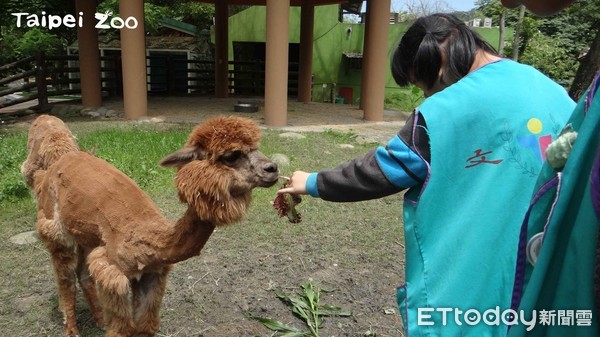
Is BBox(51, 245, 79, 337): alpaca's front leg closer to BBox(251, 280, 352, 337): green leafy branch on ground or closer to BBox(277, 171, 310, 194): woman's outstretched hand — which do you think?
BBox(251, 280, 352, 337): green leafy branch on ground

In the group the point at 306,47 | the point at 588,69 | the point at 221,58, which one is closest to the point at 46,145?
the point at 588,69

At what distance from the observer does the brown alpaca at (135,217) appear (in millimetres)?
1986

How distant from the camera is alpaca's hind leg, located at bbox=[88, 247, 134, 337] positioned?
92.9 inches

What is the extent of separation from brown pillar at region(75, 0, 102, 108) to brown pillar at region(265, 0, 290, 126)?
4.96m

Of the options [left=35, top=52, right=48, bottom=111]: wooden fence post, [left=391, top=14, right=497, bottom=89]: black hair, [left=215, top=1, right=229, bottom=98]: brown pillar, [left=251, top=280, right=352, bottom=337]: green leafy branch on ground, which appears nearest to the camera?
[left=391, top=14, right=497, bottom=89]: black hair

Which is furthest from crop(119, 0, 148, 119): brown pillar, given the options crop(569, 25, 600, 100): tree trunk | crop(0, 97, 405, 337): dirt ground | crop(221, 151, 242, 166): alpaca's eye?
crop(221, 151, 242, 166): alpaca's eye

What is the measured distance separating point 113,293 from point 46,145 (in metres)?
1.48

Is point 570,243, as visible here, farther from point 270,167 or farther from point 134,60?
point 134,60

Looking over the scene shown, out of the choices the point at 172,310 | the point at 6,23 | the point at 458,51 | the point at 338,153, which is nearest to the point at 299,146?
the point at 338,153

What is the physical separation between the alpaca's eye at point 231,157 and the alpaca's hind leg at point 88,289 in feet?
5.51

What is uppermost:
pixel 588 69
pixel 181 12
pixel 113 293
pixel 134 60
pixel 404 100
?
pixel 181 12

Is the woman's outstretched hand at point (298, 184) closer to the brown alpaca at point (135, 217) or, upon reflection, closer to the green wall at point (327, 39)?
the brown alpaca at point (135, 217)

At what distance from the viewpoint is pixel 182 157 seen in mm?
2025

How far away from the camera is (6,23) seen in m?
12.1
